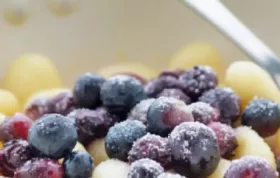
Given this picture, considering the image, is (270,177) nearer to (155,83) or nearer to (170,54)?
(155,83)

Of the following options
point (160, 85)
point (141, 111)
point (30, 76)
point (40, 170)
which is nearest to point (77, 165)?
point (40, 170)

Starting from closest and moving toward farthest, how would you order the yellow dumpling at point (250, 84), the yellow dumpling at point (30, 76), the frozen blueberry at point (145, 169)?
1. the frozen blueberry at point (145, 169)
2. the yellow dumpling at point (250, 84)
3. the yellow dumpling at point (30, 76)

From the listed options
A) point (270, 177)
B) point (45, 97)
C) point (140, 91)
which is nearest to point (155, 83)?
point (140, 91)

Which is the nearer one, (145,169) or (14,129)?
(145,169)

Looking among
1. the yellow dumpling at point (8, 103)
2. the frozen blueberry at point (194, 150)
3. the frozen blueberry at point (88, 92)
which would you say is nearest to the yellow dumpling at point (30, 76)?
the yellow dumpling at point (8, 103)

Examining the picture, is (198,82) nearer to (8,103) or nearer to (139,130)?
(139,130)

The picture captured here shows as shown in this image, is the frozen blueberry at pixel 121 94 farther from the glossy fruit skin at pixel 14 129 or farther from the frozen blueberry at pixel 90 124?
the glossy fruit skin at pixel 14 129

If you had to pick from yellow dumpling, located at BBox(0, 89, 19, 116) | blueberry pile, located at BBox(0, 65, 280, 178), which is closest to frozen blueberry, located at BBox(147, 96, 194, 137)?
blueberry pile, located at BBox(0, 65, 280, 178)
